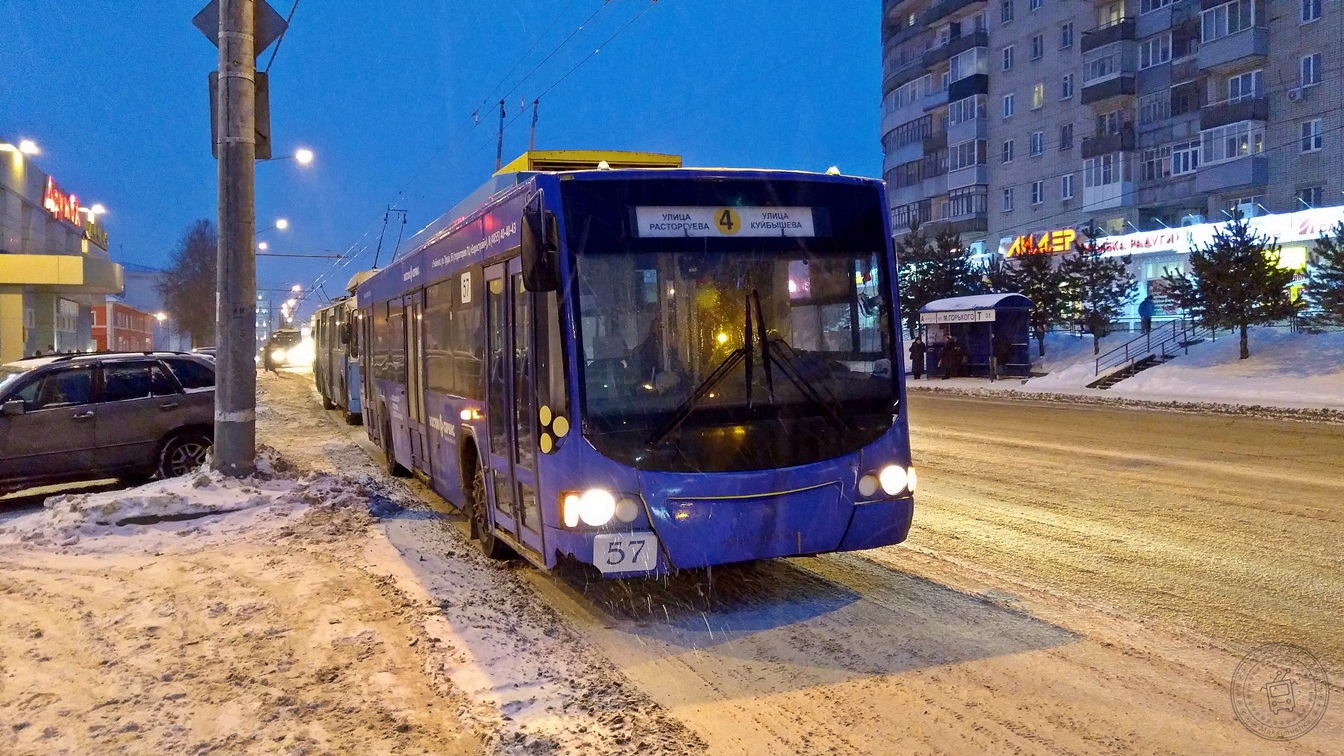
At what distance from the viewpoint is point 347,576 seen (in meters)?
7.85

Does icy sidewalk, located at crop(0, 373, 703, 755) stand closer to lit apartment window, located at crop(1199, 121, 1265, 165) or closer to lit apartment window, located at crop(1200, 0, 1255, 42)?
lit apartment window, located at crop(1199, 121, 1265, 165)

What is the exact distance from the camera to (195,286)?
78750 millimetres

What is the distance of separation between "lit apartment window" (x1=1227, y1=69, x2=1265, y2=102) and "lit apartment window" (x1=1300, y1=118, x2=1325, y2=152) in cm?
248

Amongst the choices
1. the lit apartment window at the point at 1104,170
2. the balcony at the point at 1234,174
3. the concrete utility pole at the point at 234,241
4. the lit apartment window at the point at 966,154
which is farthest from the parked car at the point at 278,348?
the concrete utility pole at the point at 234,241

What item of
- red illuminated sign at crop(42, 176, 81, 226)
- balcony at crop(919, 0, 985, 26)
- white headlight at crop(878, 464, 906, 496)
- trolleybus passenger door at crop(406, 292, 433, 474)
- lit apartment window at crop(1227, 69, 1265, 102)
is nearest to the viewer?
white headlight at crop(878, 464, 906, 496)

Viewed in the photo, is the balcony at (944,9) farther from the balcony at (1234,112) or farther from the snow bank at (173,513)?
the snow bank at (173,513)

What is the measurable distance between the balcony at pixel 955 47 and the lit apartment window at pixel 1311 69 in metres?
18.7

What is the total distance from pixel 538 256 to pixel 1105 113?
48967 mm

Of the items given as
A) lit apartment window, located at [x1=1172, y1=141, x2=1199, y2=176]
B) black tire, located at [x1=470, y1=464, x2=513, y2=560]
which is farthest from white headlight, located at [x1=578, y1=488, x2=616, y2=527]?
lit apartment window, located at [x1=1172, y1=141, x2=1199, y2=176]

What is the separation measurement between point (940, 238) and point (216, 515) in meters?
37.7

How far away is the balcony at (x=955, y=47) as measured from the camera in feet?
180

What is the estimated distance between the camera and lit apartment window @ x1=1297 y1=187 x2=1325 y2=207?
38.4 meters

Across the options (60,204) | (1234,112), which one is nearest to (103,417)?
(1234,112)

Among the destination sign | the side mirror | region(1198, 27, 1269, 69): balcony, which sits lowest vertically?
the side mirror
